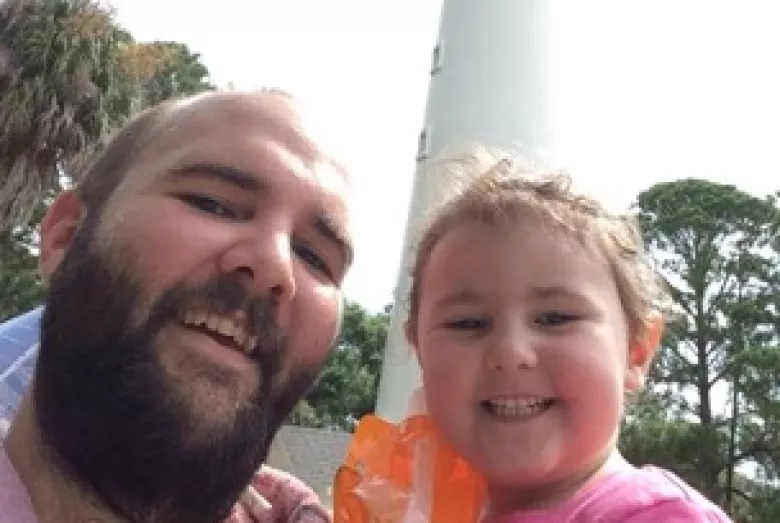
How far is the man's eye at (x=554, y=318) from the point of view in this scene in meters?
2.06

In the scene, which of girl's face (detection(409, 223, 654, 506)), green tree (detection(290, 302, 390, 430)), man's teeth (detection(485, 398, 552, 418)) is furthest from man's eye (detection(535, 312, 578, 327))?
green tree (detection(290, 302, 390, 430))

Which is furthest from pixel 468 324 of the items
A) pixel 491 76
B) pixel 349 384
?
pixel 349 384

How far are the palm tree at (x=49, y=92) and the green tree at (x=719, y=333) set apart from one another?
48.5 feet

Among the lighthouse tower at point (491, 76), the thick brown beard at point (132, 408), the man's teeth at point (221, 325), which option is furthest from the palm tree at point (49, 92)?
the man's teeth at point (221, 325)

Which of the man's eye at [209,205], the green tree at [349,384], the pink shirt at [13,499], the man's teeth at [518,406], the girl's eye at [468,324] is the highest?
the green tree at [349,384]

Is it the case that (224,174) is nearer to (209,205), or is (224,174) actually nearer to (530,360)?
(209,205)

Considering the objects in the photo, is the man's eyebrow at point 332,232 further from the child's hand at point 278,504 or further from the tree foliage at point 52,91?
the tree foliage at point 52,91

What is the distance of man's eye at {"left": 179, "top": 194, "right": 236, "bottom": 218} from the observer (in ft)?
7.18

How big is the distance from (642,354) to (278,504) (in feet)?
2.70

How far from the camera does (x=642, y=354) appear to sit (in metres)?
2.24

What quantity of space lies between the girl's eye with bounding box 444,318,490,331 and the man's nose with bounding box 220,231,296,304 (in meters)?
0.31

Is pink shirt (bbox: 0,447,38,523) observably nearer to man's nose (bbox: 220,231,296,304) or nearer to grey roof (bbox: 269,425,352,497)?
man's nose (bbox: 220,231,296,304)

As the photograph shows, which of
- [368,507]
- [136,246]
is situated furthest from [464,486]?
[136,246]

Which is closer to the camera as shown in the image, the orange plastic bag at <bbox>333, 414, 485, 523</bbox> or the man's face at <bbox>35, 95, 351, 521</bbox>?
the man's face at <bbox>35, 95, 351, 521</bbox>
